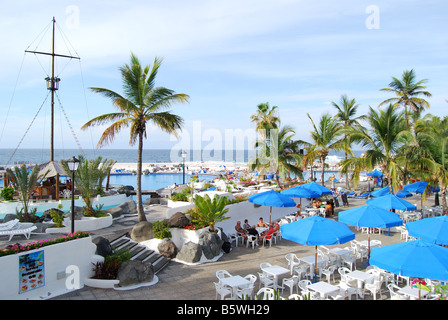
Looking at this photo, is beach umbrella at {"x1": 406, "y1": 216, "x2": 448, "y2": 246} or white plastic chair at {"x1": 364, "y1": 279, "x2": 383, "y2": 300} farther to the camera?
beach umbrella at {"x1": 406, "y1": 216, "x2": 448, "y2": 246}

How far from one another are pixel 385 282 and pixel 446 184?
30.3 ft

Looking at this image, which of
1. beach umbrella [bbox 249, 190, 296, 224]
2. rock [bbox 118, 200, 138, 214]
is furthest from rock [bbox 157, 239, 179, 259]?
rock [bbox 118, 200, 138, 214]

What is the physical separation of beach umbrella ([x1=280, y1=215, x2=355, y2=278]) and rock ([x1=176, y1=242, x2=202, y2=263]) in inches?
133

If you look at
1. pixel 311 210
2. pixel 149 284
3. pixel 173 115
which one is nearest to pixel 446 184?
pixel 311 210

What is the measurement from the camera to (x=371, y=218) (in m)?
10.1

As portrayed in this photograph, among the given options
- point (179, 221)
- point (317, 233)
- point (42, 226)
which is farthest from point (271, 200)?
point (42, 226)

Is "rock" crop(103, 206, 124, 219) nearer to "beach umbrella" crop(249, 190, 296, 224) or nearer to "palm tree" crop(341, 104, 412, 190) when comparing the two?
"beach umbrella" crop(249, 190, 296, 224)

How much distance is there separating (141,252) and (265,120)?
14414 millimetres

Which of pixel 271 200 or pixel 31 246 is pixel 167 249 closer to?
pixel 31 246

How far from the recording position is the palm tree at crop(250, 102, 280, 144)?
73.5 ft

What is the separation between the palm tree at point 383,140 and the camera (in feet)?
53.8
